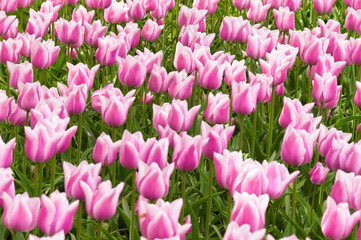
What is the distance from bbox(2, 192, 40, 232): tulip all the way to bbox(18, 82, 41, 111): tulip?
1084 millimetres

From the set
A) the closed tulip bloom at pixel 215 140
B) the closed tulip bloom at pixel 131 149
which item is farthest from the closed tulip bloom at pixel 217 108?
the closed tulip bloom at pixel 131 149

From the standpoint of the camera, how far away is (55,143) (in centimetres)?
246

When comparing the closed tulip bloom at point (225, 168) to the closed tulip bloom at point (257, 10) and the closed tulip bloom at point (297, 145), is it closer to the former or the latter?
the closed tulip bloom at point (297, 145)

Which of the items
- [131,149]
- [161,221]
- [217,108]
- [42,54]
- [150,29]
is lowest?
[150,29]

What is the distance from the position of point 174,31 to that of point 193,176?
285cm

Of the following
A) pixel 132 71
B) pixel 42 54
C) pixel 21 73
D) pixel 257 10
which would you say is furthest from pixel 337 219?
pixel 257 10

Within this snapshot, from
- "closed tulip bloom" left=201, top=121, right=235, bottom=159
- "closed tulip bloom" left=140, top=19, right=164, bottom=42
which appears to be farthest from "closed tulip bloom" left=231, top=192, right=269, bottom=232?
"closed tulip bloom" left=140, top=19, right=164, bottom=42

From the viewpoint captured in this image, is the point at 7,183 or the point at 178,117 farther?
the point at 178,117

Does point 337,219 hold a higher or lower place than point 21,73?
higher

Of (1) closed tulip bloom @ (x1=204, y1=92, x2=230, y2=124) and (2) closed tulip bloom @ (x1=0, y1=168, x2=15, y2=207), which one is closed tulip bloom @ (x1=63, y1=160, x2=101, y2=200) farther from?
(1) closed tulip bloom @ (x1=204, y1=92, x2=230, y2=124)

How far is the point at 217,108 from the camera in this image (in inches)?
120

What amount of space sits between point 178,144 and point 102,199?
484 millimetres

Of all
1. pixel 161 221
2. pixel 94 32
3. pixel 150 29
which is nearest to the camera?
pixel 161 221

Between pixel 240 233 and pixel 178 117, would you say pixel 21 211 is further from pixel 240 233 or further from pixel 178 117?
pixel 178 117
